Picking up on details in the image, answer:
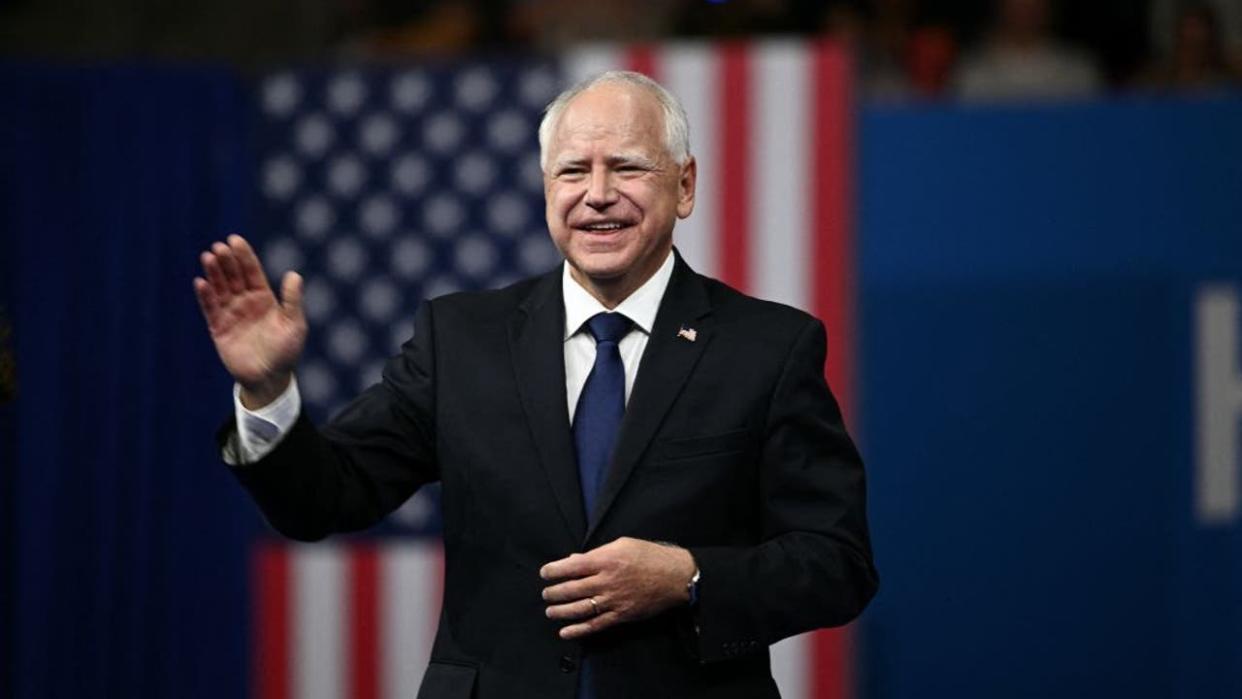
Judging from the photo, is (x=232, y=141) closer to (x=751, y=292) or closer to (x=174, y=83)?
(x=174, y=83)

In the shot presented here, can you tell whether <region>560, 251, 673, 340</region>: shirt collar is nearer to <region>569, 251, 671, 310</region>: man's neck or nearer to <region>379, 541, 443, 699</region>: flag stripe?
<region>569, 251, 671, 310</region>: man's neck

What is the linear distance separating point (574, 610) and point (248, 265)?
58 cm

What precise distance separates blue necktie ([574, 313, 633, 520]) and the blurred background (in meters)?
2.20

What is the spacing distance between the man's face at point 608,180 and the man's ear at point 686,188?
61 mm

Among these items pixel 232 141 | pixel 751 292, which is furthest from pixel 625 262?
pixel 232 141

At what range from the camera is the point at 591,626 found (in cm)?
210

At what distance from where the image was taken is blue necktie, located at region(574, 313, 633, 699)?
223cm

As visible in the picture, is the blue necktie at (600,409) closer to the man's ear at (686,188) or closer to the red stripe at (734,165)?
the man's ear at (686,188)

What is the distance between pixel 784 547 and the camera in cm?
218

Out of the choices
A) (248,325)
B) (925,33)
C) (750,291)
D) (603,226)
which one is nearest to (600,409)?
(603,226)

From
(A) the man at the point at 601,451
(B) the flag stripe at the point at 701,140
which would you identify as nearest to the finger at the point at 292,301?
(A) the man at the point at 601,451

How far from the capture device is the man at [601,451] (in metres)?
2.15

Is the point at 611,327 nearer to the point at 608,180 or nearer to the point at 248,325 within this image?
the point at 608,180

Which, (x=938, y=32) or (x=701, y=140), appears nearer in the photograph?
(x=701, y=140)
